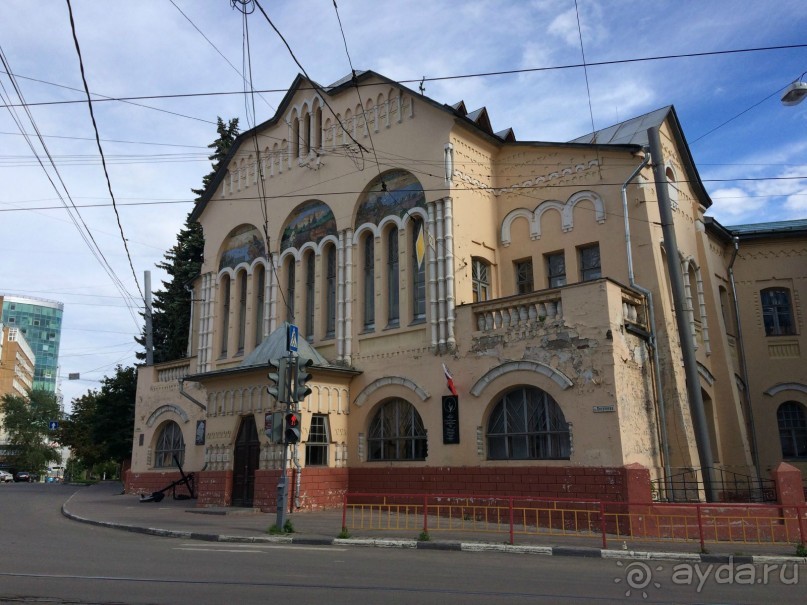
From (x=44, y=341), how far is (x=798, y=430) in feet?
443

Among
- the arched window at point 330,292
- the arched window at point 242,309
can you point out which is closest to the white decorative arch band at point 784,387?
the arched window at point 330,292

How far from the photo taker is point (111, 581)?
8.48 meters

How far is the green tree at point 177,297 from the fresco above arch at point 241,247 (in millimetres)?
8491

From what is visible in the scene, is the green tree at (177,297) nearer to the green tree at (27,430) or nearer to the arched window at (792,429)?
the arched window at (792,429)

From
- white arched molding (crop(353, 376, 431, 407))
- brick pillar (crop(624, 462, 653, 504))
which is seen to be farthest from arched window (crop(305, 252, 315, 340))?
brick pillar (crop(624, 462, 653, 504))

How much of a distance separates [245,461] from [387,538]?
333 inches

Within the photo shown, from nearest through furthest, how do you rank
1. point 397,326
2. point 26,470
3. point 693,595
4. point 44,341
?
point 693,595 → point 397,326 → point 26,470 → point 44,341

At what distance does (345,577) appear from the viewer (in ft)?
29.1

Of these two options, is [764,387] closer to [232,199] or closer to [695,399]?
[695,399]

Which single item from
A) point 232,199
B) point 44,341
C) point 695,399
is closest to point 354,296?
point 232,199

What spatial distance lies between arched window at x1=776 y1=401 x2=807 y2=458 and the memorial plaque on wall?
11.9m

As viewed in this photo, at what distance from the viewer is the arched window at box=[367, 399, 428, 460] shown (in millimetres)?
18797

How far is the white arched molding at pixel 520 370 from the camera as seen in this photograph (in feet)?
52.0

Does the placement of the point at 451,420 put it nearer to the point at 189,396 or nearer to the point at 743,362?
the point at 743,362
